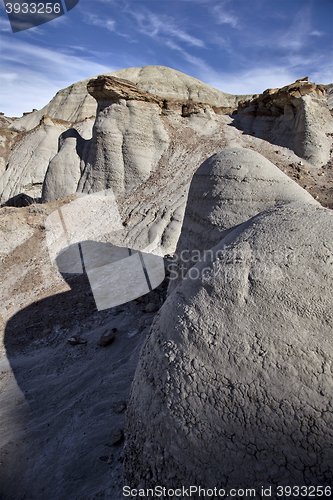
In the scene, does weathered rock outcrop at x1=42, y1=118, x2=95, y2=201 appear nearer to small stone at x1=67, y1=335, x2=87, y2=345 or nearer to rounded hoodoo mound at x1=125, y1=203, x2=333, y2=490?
small stone at x1=67, y1=335, x2=87, y2=345

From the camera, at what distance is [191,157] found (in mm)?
9391

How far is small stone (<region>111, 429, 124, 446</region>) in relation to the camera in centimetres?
233

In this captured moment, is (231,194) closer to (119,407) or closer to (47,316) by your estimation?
(119,407)

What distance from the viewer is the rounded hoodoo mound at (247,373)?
4.38ft

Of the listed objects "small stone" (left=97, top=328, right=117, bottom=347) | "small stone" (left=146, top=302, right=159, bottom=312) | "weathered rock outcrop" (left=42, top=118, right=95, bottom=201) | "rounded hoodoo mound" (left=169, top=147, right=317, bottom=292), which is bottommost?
"small stone" (left=97, top=328, right=117, bottom=347)

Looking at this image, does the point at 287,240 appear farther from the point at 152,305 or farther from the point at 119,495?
the point at 152,305

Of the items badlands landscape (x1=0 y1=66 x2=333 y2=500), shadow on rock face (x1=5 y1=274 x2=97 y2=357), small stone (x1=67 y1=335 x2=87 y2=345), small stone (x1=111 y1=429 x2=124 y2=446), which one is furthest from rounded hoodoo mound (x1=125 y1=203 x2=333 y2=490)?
shadow on rock face (x1=5 y1=274 x2=97 y2=357)

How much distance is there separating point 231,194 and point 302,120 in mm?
9088

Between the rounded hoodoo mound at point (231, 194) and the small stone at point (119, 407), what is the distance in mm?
1414

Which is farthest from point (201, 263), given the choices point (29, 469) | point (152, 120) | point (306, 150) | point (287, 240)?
point (306, 150)

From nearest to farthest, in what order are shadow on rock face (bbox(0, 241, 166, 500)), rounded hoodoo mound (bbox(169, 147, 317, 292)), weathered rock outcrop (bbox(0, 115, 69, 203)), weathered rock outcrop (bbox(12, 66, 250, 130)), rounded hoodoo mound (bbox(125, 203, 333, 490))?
1. rounded hoodoo mound (bbox(125, 203, 333, 490))
2. shadow on rock face (bbox(0, 241, 166, 500))
3. rounded hoodoo mound (bbox(169, 147, 317, 292))
4. weathered rock outcrop (bbox(0, 115, 69, 203))
5. weathered rock outcrop (bbox(12, 66, 250, 130))

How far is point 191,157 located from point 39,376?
26.2 ft

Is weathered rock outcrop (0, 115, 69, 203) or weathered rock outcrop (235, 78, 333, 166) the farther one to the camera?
weathered rock outcrop (0, 115, 69, 203)

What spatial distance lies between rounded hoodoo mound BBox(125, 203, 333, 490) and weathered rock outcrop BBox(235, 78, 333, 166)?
30.0ft
